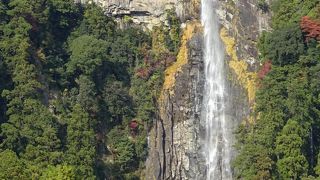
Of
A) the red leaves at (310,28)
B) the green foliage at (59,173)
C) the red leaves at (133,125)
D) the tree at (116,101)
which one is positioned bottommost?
the green foliage at (59,173)

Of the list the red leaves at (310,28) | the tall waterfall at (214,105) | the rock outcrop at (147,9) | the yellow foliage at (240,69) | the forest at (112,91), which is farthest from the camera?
the rock outcrop at (147,9)

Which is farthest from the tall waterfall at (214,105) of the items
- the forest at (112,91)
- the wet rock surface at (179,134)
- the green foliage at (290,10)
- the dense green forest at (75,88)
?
the green foliage at (290,10)

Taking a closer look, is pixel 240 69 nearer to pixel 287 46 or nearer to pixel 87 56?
pixel 287 46

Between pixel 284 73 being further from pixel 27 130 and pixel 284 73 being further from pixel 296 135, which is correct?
pixel 27 130

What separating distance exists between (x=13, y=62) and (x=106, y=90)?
4828mm

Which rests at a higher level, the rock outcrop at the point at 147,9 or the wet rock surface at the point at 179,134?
the rock outcrop at the point at 147,9

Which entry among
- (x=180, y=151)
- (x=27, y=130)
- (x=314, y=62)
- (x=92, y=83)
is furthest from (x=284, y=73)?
(x=27, y=130)

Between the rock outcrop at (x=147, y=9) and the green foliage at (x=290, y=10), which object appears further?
the rock outcrop at (x=147, y=9)

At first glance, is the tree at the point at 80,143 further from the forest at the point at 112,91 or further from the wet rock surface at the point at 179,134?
the wet rock surface at the point at 179,134

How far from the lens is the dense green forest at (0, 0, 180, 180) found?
1451 inches

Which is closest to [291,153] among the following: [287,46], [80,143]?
[287,46]

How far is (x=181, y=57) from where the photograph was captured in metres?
43.4

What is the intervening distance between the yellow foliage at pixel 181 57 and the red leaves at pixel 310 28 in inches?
229

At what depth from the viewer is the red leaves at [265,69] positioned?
136 ft
